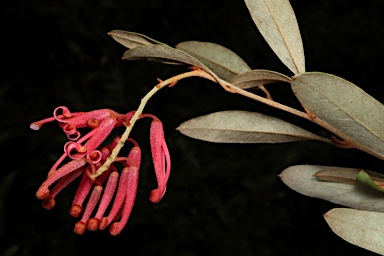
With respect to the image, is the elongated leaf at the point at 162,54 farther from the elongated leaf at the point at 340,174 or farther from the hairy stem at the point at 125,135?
the elongated leaf at the point at 340,174

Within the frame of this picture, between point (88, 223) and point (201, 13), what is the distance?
112 inches

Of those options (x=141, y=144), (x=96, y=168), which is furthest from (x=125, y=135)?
(x=141, y=144)

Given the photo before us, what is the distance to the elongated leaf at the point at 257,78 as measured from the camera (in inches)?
33.4

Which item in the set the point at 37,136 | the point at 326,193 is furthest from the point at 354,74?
the point at 326,193

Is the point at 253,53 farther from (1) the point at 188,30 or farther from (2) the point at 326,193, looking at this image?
(2) the point at 326,193

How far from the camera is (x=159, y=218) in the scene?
2.65m

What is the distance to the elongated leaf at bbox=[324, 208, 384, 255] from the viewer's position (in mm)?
859

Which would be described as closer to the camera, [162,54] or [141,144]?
[162,54]

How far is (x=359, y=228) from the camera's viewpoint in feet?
2.83

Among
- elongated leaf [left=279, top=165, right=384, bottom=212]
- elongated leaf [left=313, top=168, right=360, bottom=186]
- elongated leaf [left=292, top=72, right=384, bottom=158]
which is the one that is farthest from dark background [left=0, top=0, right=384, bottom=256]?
elongated leaf [left=292, top=72, right=384, bottom=158]

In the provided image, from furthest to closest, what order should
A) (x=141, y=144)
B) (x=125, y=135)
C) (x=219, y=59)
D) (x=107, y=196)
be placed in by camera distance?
(x=141, y=144), (x=219, y=59), (x=107, y=196), (x=125, y=135)

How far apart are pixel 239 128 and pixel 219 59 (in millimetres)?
142

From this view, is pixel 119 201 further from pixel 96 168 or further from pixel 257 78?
pixel 257 78

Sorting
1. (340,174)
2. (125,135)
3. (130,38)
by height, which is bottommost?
(340,174)
